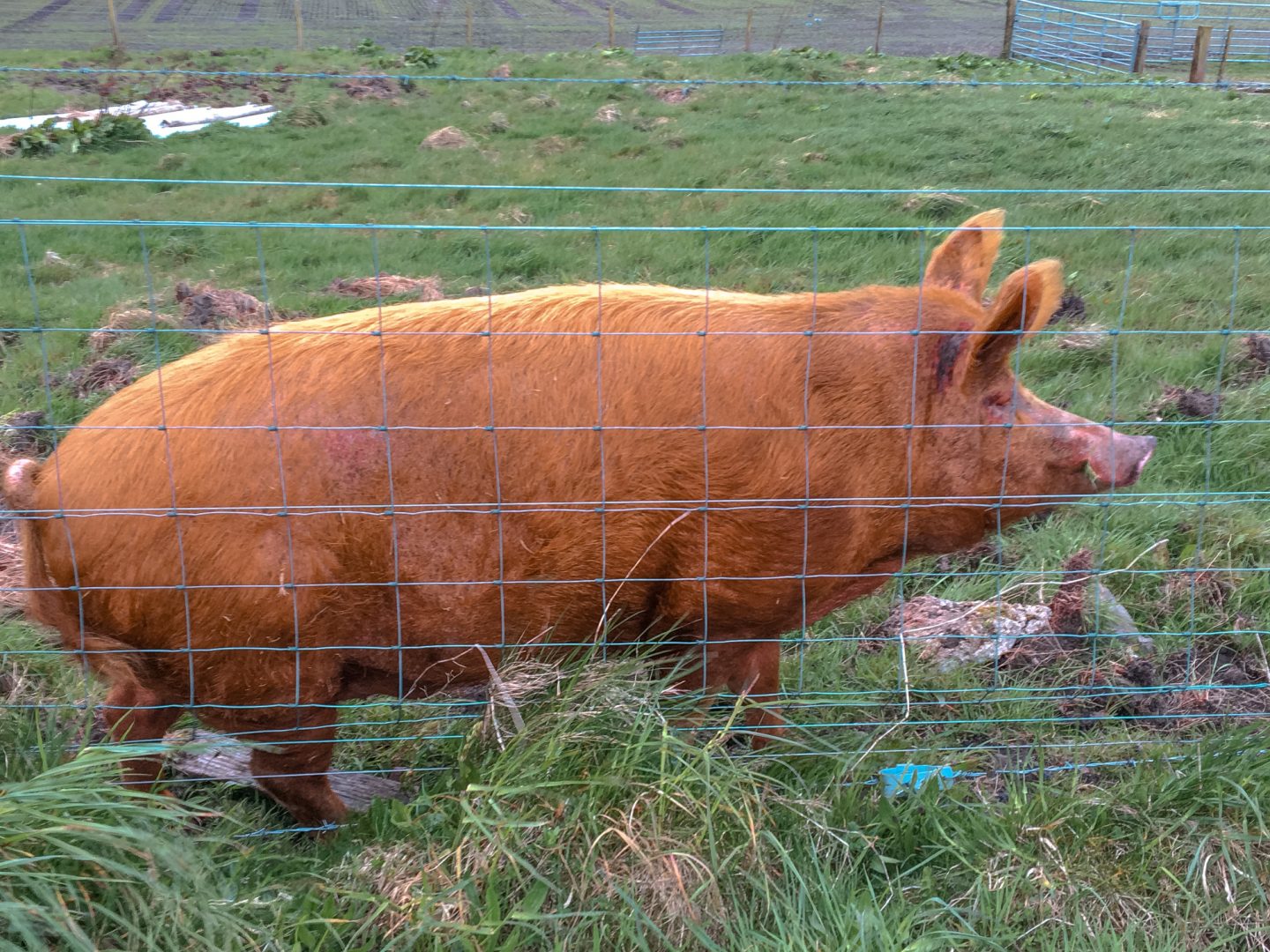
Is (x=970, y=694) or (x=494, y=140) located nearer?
(x=970, y=694)

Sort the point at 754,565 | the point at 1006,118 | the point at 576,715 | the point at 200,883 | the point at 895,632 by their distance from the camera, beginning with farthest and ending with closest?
the point at 1006,118 < the point at 895,632 < the point at 754,565 < the point at 576,715 < the point at 200,883

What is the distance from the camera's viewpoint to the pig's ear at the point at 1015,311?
9.34 feet

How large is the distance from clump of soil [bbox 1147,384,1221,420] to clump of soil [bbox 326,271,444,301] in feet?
14.3

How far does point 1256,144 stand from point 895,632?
9643 millimetres

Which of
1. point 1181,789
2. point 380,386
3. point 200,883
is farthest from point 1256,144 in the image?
point 200,883

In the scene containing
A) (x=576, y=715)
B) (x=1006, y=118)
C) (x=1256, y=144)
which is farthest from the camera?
(x=1006, y=118)

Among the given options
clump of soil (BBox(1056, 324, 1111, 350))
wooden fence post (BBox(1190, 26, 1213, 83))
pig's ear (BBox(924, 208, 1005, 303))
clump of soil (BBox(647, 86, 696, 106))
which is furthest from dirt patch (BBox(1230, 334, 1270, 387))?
wooden fence post (BBox(1190, 26, 1213, 83))

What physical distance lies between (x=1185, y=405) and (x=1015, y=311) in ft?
10.1

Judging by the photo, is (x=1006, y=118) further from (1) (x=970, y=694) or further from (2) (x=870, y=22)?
(2) (x=870, y=22)

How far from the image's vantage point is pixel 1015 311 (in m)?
2.88

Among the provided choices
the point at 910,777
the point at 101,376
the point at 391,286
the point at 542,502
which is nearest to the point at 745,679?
the point at 910,777

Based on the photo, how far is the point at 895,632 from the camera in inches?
165

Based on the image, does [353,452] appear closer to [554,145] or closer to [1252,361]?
[1252,361]

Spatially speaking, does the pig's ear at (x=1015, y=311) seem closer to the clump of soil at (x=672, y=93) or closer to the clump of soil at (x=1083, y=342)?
the clump of soil at (x=1083, y=342)
